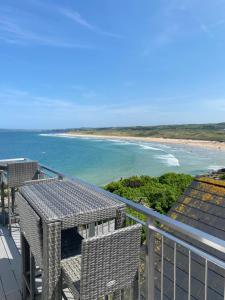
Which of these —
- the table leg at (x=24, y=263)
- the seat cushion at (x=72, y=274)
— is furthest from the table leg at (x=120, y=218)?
the table leg at (x=24, y=263)

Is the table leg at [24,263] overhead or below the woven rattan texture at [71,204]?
below

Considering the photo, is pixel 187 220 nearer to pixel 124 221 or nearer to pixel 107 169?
pixel 124 221

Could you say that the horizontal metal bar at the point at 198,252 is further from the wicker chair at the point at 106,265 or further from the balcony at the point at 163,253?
the wicker chair at the point at 106,265

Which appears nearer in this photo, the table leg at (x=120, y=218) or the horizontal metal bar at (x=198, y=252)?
the horizontal metal bar at (x=198, y=252)

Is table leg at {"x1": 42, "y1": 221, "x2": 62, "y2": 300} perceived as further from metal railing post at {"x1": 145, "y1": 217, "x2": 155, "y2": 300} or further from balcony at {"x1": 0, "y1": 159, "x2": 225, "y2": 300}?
metal railing post at {"x1": 145, "y1": 217, "x2": 155, "y2": 300}

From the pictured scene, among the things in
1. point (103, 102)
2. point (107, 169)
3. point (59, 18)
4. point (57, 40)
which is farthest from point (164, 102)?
point (59, 18)

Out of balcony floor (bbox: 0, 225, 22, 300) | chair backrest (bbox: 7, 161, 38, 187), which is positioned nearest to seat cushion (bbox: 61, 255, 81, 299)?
balcony floor (bbox: 0, 225, 22, 300)

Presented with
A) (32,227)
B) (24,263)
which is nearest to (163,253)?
(32,227)
